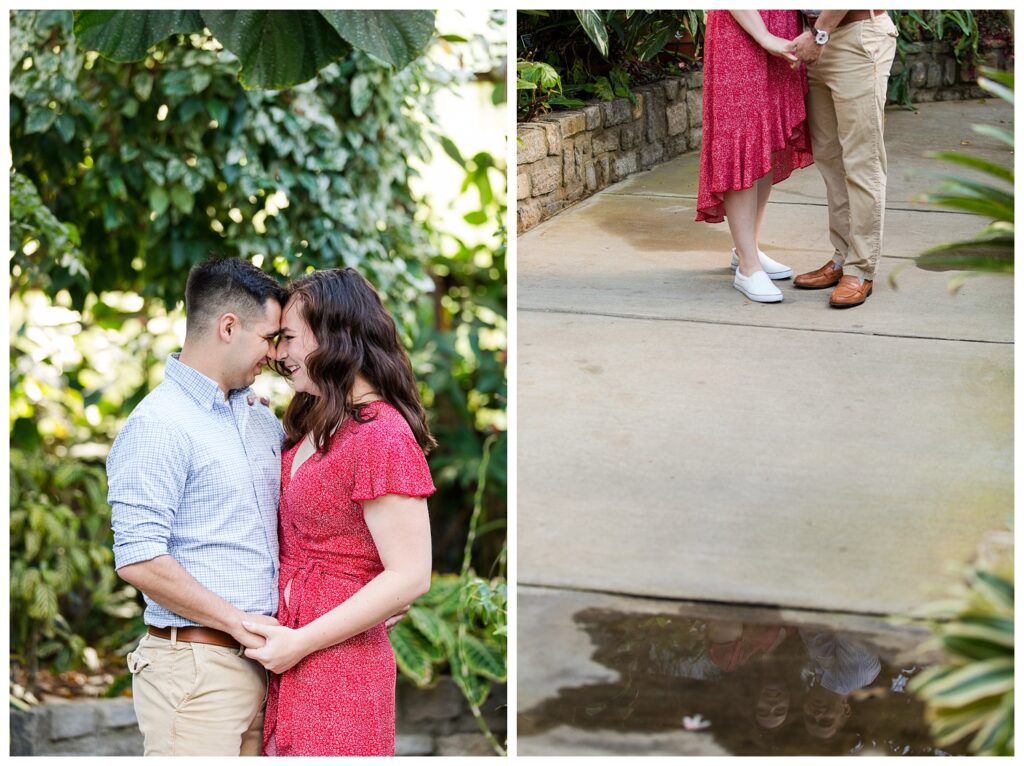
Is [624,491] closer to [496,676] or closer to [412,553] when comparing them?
[412,553]

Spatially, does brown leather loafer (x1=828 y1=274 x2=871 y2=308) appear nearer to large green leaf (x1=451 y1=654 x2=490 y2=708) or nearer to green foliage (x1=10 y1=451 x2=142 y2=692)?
large green leaf (x1=451 y1=654 x2=490 y2=708)

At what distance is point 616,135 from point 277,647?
167 cm

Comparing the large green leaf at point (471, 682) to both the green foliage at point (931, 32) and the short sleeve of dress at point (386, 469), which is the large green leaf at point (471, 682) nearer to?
the short sleeve of dress at point (386, 469)

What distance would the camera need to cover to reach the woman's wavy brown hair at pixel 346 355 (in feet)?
7.51

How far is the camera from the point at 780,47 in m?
2.71

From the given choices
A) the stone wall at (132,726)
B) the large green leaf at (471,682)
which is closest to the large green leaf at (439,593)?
the large green leaf at (471,682)

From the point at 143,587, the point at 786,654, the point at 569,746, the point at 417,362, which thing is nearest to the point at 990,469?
the point at 786,654

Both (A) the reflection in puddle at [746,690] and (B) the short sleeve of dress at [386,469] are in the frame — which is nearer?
(A) the reflection in puddle at [746,690]

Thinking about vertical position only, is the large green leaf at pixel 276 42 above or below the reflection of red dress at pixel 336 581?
above

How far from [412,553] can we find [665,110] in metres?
1.54

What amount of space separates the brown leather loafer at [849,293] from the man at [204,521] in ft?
4.50

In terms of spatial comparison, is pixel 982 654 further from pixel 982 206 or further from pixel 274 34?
pixel 274 34

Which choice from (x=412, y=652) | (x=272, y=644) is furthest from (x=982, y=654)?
(x=412, y=652)

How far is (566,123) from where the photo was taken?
2967mm
